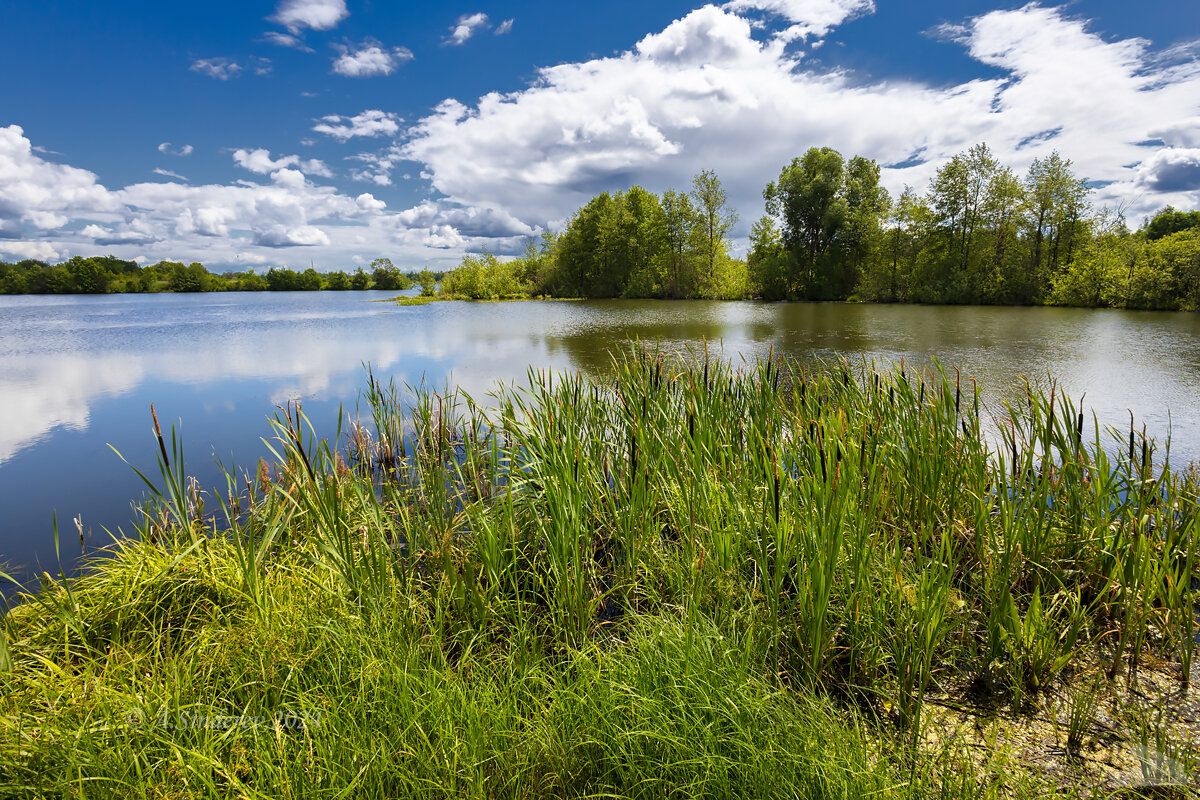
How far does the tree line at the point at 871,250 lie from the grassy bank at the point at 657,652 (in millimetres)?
32323

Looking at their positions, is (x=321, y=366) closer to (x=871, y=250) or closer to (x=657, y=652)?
(x=657, y=652)

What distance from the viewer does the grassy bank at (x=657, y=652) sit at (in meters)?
1.77

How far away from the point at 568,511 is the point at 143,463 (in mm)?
7380

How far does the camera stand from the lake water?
645cm

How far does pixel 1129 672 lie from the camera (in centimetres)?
249

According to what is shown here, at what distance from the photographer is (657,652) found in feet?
6.77

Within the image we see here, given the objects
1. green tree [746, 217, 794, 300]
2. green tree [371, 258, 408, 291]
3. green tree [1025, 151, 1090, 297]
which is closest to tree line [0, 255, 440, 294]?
green tree [371, 258, 408, 291]

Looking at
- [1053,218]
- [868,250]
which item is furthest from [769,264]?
[1053,218]

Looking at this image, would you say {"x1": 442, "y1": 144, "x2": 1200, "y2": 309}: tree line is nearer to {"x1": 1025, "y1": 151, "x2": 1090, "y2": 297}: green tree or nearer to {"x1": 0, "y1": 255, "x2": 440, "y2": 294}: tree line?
{"x1": 1025, "y1": 151, "x2": 1090, "y2": 297}: green tree

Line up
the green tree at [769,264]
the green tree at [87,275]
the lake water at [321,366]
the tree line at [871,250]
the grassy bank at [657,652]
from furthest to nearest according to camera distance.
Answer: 1. the green tree at [87,275]
2. the green tree at [769,264]
3. the tree line at [871,250]
4. the lake water at [321,366]
5. the grassy bank at [657,652]

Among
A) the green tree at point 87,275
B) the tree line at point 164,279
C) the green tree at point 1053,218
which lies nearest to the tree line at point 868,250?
the green tree at point 1053,218

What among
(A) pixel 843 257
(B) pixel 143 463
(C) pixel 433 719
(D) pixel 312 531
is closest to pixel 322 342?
(B) pixel 143 463

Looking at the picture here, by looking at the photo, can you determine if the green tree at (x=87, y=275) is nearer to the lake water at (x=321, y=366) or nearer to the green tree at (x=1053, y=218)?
the lake water at (x=321, y=366)

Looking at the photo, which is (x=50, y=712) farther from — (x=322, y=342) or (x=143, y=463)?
(x=322, y=342)
